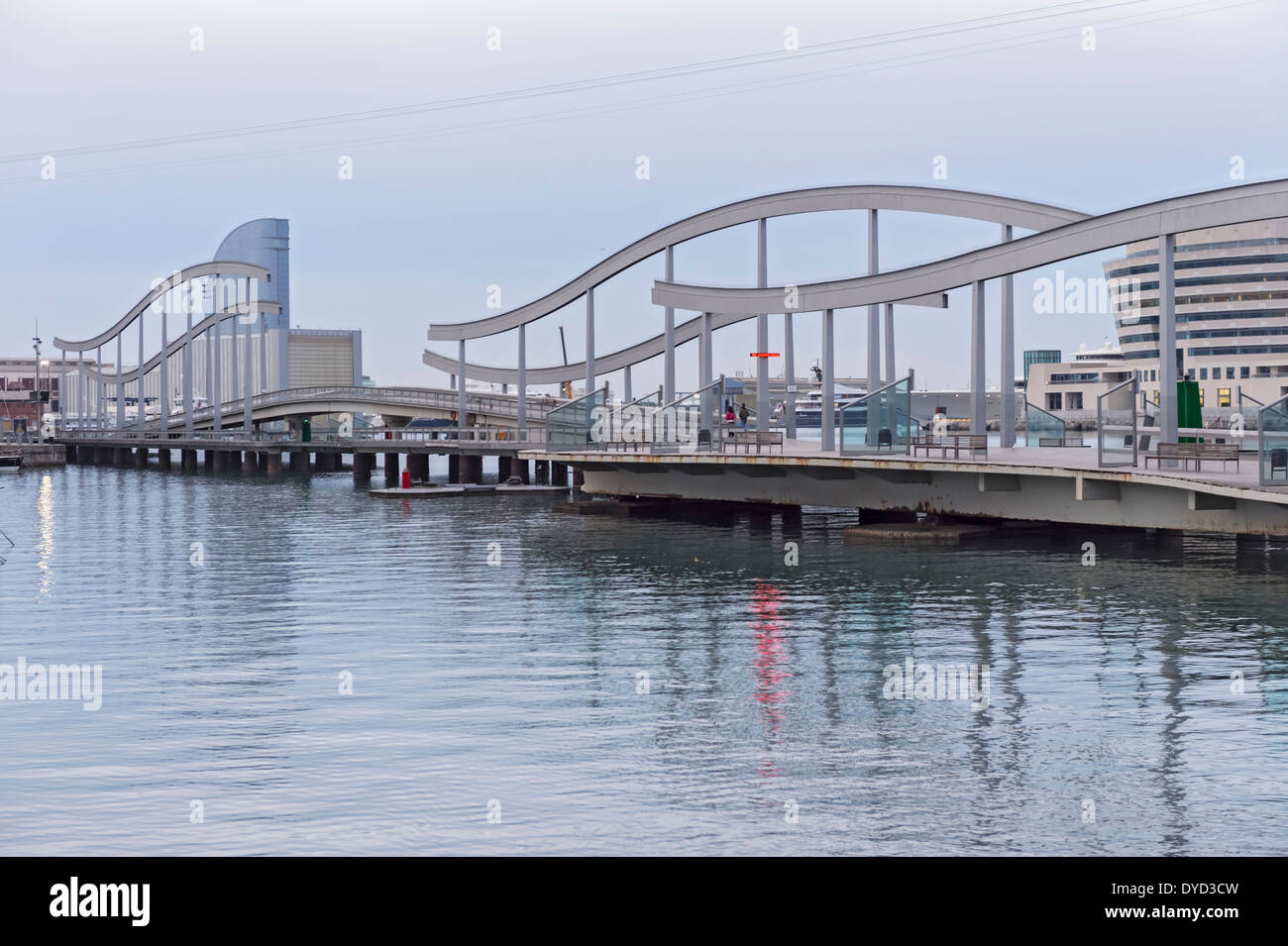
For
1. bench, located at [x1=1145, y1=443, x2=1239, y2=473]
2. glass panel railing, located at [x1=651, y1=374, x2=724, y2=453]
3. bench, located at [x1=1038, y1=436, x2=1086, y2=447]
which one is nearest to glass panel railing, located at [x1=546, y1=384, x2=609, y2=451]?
glass panel railing, located at [x1=651, y1=374, x2=724, y2=453]

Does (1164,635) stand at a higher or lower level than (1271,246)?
lower

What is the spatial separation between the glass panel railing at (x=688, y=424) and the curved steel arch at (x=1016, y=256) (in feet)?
13.9

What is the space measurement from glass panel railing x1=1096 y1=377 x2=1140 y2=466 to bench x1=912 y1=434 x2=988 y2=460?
4301mm

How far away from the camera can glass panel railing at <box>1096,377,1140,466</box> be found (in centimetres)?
3141

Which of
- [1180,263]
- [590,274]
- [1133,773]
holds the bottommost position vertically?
[1133,773]

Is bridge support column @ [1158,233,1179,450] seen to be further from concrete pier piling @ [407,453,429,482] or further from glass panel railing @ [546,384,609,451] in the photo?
concrete pier piling @ [407,453,429,482]

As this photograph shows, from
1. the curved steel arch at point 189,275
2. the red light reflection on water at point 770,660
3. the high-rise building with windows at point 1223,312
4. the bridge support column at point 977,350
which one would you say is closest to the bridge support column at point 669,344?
the bridge support column at point 977,350

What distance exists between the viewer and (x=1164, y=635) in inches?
864

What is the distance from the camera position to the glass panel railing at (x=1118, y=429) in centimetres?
3141

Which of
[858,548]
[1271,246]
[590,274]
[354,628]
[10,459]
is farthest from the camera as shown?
[1271,246]

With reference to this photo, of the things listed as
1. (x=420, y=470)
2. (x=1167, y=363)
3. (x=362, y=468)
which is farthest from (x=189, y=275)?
(x=1167, y=363)

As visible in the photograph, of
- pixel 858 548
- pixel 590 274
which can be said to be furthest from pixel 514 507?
pixel 858 548
